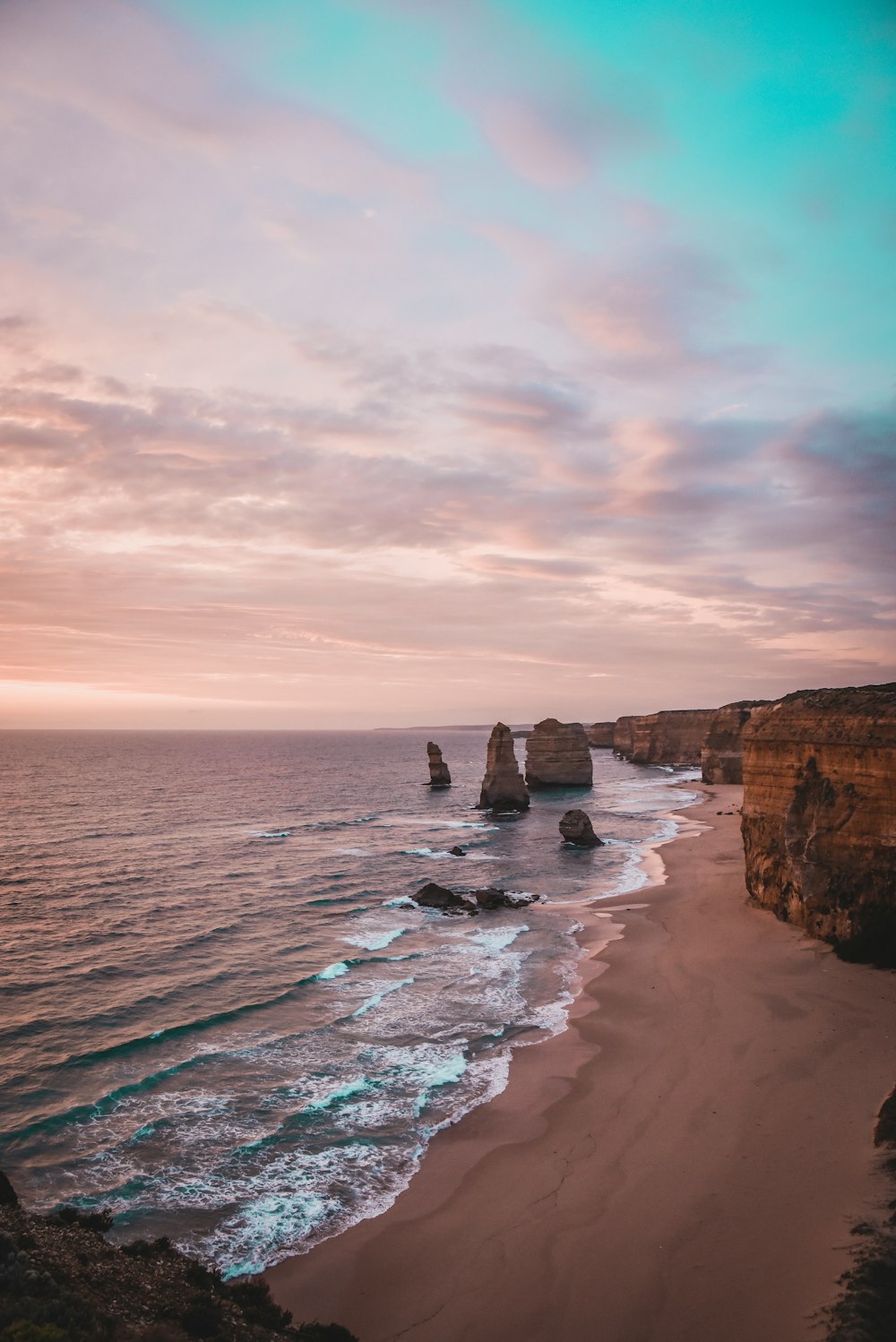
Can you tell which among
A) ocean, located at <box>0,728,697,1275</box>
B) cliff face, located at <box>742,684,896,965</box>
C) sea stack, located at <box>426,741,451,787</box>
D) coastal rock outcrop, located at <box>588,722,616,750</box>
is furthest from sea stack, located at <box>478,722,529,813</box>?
coastal rock outcrop, located at <box>588,722,616,750</box>

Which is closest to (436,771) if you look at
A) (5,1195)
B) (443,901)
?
(443,901)

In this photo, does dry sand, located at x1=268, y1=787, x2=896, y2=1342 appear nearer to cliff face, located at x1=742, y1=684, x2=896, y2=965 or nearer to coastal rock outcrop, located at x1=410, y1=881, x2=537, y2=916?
cliff face, located at x1=742, y1=684, x2=896, y2=965

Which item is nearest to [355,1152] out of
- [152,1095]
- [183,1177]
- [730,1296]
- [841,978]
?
[183,1177]

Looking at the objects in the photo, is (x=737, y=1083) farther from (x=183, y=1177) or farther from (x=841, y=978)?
(x=183, y=1177)

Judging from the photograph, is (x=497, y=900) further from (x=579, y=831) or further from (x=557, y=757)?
(x=557, y=757)

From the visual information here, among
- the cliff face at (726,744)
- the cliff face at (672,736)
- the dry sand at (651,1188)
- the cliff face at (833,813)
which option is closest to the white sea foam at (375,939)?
the dry sand at (651,1188)
